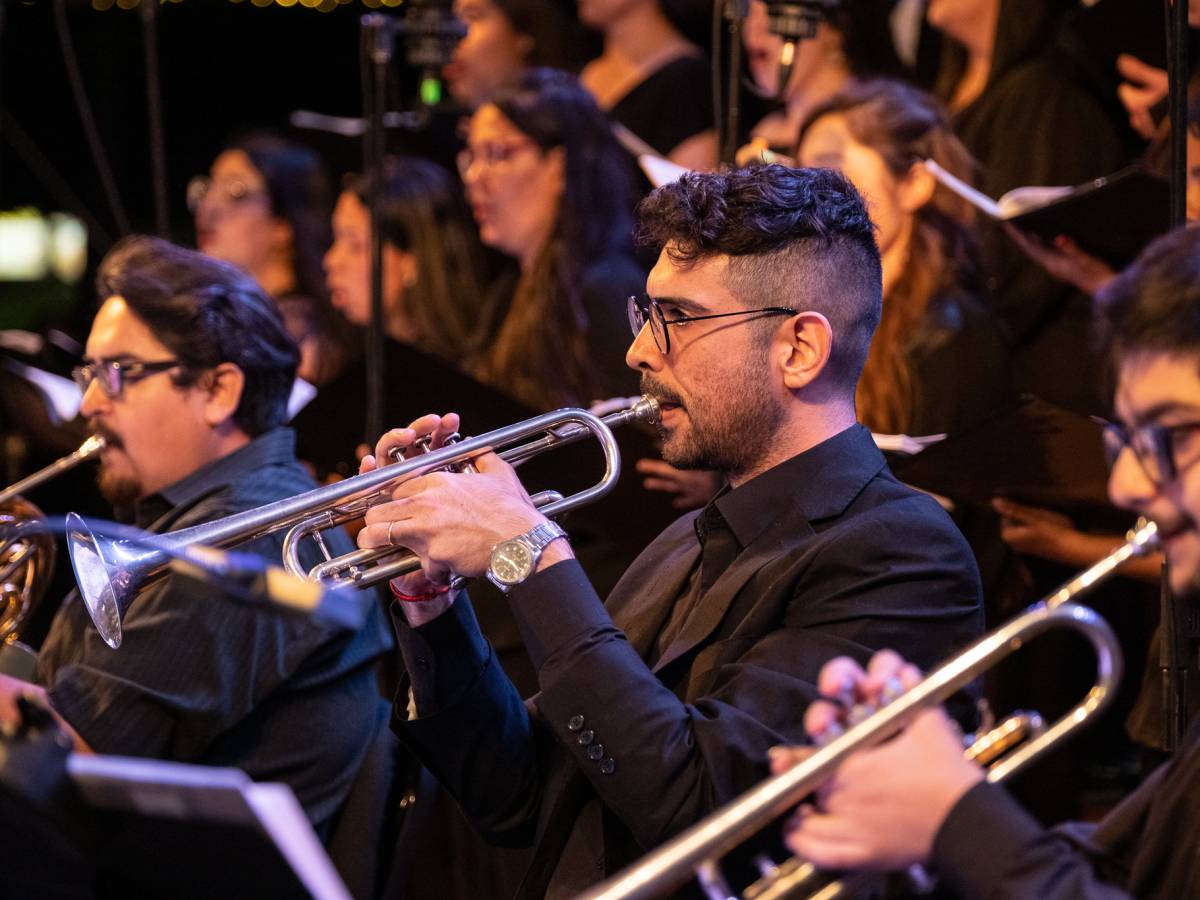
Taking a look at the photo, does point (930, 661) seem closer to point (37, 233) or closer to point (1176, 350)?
point (1176, 350)

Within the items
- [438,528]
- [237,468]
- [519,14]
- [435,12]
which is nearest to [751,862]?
[438,528]

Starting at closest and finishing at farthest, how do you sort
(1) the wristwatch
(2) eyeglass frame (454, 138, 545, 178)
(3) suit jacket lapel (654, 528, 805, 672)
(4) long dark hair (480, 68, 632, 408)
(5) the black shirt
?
1. (1) the wristwatch
2. (3) suit jacket lapel (654, 528, 805, 672)
3. (5) the black shirt
4. (4) long dark hair (480, 68, 632, 408)
5. (2) eyeglass frame (454, 138, 545, 178)

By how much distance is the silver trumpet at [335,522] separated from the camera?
7.82 feet

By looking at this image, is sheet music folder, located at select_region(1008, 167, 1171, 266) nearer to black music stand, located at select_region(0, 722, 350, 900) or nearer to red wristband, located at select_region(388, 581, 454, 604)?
Result: red wristband, located at select_region(388, 581, 454, 604)

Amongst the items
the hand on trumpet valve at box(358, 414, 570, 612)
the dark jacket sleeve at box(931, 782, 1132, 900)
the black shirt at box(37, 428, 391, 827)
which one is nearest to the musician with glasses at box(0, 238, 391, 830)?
the black shirt at box(37, 428, 391, 827)

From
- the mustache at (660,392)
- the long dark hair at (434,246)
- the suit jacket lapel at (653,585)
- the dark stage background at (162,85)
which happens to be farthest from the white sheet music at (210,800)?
the dark stage background at (162,85)

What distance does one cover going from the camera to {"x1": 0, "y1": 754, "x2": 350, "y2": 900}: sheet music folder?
145cm

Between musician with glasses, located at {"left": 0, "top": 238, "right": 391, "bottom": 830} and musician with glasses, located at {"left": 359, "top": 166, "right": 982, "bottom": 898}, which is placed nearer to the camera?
musician with glasses, located at {"left": 359, "top": 166, "right": 982, "bottom": 898}

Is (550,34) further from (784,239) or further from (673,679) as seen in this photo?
(673,679)

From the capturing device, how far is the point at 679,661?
227cm

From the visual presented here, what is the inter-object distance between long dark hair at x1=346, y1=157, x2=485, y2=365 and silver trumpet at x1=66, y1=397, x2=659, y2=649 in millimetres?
2454

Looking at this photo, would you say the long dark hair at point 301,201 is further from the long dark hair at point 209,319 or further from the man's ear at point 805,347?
the man's ear at point 805,347

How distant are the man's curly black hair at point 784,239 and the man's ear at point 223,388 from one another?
1181 mm

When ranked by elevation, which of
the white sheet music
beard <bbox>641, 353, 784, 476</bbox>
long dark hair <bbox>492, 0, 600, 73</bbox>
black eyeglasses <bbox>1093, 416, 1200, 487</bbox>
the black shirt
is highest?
long dark hair <bbox>492, 0, 600, 73</bbox>
